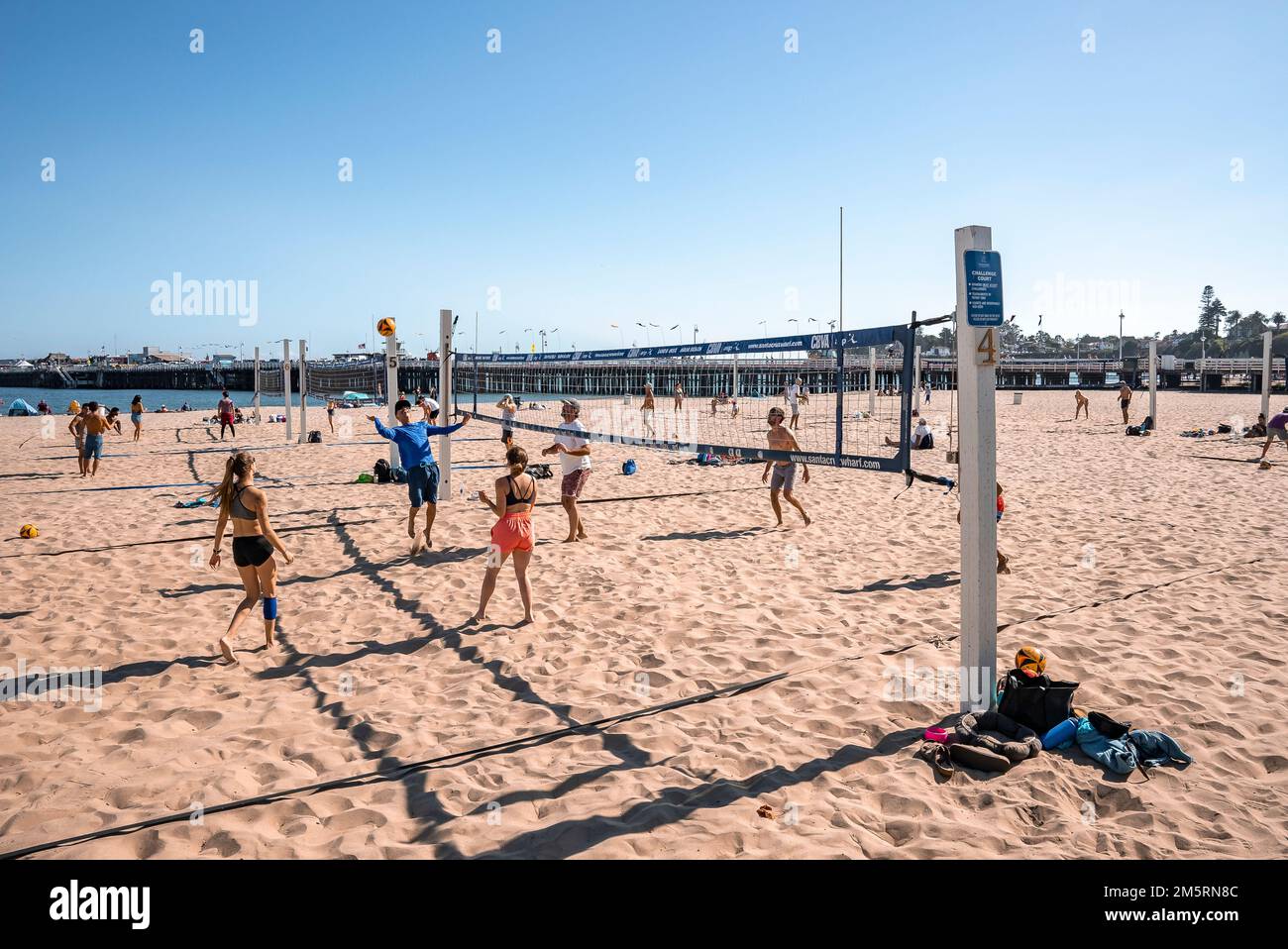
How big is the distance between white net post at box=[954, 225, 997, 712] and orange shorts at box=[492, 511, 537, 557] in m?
3.16

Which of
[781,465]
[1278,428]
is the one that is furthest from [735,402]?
[1278,428]

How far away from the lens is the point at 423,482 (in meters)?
8.05

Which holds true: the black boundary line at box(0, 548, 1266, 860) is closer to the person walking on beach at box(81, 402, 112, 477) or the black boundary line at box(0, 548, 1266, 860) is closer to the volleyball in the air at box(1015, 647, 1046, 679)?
the volleyball in the air at box(1015, 647, 1046, 679)

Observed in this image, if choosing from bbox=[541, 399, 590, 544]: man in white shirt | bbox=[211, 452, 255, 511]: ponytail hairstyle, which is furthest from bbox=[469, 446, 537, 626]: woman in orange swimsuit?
bbox=[541, 399, 590, 544]: man in white shirt

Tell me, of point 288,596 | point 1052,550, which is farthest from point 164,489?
point 1052,550

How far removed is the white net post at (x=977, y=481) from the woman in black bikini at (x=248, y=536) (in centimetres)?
455

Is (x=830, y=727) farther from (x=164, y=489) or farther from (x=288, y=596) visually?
(x=164, y=489)

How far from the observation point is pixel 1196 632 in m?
5.49

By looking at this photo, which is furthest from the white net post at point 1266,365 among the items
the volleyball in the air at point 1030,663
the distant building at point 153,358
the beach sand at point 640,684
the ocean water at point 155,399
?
the distant building at point 153,358

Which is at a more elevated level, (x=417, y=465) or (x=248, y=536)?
(x=417, y=465)

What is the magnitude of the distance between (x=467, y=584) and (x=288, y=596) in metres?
1.54

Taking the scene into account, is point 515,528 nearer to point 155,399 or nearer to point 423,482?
point 423,482

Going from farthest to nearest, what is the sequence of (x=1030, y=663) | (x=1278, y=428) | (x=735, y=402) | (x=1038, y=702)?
(x=735, y=402), (x=1278, y=428), (x=1030, y=663), (x=1038, y=702)

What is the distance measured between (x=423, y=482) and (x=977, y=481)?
568 cm
